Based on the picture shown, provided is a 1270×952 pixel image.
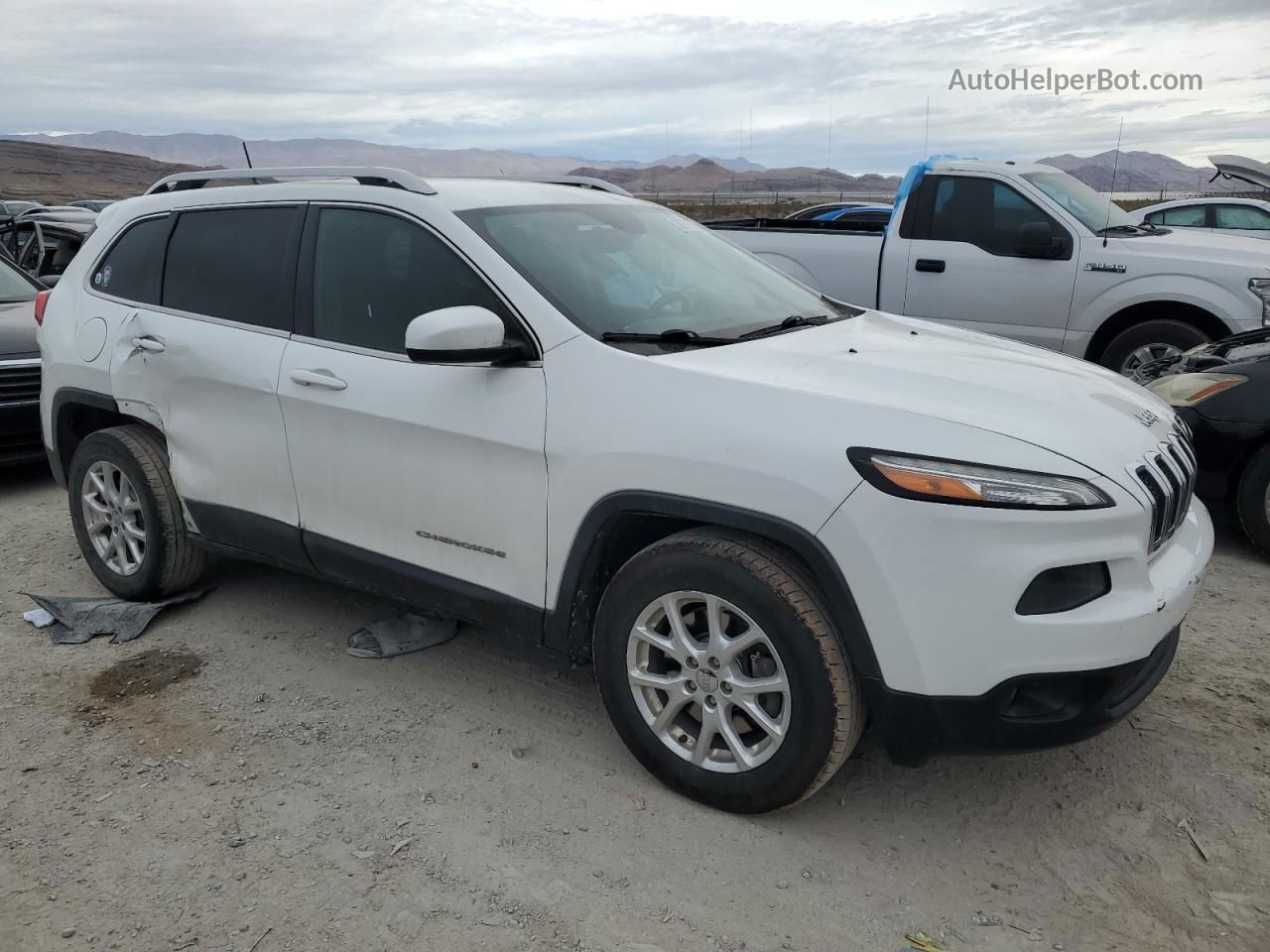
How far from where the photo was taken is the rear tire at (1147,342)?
7035 mm

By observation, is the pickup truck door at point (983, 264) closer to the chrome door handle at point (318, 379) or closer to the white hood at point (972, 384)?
the white hood at point (972, 384)

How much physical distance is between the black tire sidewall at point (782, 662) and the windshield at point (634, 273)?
81 cm

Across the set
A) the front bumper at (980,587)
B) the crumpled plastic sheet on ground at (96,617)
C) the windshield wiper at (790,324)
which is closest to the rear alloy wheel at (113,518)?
the crumpled plastic sheet on ground at (96,617)

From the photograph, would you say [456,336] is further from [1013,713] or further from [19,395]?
[19,395]

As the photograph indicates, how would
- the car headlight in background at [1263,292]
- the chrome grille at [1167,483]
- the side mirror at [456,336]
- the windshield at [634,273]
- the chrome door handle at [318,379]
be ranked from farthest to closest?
the car headlight in background at [1263,292], the chrome door handle at [318,379], the windshield at [634,273], the side mirror at [456,336], the chrome grille at [1167,483]

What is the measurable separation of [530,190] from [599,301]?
2.86ft

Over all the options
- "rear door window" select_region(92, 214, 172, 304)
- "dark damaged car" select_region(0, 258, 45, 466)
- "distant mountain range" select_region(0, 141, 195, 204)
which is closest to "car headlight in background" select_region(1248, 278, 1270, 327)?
"rear door window" select_region(92, 214, 172, 304)

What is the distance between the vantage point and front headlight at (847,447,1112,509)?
2.44m

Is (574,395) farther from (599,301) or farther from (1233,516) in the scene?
(1233,516)

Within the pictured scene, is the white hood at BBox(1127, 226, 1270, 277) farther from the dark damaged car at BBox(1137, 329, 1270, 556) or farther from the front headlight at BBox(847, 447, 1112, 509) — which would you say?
the front headlight at BBox(847, 447, 1112, 509)

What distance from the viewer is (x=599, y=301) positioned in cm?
324

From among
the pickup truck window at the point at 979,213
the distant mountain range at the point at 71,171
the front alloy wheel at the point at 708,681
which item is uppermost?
the distant mountain range at the point at 71,171

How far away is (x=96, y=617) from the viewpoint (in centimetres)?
437

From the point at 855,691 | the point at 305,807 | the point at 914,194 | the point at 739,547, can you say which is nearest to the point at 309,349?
the point at 305,807
